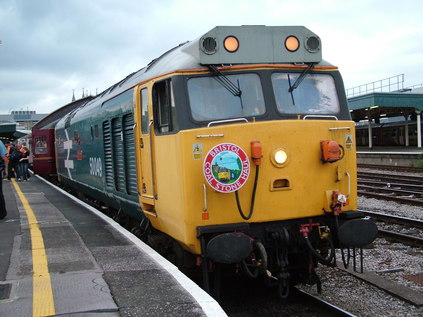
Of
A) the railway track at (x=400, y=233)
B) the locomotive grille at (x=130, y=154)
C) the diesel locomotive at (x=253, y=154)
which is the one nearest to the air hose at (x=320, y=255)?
the diesel locomotive at (x=253, y=154)

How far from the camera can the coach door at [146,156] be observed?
5.57 metres

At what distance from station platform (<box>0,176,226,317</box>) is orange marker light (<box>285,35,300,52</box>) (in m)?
2.73

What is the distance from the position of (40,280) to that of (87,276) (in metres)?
0.44

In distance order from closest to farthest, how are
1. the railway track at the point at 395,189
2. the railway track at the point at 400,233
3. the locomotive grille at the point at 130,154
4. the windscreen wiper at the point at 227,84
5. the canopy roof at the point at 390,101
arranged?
1. the windscreen wiper at the point at 227,84
2. the locomotive grille at the point at 130,154
3. the railway track at the point at 400,233
4. the railway track at the point at 395,189
5. the canopy roof at the point at 390,101

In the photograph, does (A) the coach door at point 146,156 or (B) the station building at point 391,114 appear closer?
(A) the coach door at point 146,156

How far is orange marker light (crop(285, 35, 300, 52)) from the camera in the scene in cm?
529

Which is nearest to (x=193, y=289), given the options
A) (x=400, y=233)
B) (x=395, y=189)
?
(x=400, y=233)

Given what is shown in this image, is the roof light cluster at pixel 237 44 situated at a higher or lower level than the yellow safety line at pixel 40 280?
higher

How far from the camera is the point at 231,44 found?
506 centimetres

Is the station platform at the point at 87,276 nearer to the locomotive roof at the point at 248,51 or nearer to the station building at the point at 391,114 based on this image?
the locomotive roof at the point at 248,51

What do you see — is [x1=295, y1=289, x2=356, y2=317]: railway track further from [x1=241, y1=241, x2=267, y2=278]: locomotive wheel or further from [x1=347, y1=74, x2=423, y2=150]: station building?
[x1=347, y1=74, x2=423, y2=150]: station building

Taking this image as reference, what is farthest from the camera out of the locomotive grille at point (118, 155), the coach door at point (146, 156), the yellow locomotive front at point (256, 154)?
the locomotive grille at point (118, 155)

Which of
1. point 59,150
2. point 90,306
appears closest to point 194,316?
point 90,306

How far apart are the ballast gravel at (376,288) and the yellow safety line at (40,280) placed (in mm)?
3134
